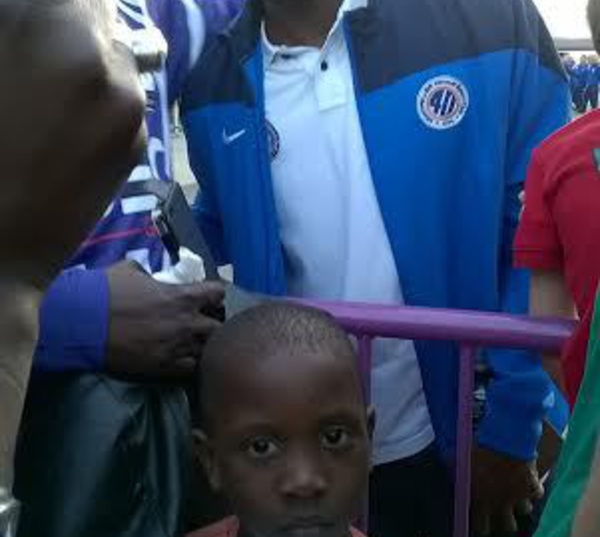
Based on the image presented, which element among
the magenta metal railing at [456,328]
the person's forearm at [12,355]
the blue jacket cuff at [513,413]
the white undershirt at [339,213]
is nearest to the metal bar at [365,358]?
the magenta metal railing at [456,328]

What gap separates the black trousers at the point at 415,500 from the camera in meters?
2.47

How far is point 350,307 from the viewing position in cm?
213

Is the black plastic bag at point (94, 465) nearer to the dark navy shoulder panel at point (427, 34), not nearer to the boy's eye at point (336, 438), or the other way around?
the boy's eye at point (336, 438)

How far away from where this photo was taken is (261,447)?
66.9 inches

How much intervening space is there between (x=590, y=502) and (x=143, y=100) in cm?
57

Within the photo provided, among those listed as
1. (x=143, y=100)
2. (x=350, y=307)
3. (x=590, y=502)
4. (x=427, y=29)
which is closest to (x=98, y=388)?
(x=350, y=307)

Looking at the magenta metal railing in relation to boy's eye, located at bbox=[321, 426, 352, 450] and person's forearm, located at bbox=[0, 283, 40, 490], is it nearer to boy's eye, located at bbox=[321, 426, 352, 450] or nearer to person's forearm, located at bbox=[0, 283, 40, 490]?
boy's eye, located at bbox=[321, 426, 352, 450]

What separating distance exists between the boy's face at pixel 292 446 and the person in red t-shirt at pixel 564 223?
455mm

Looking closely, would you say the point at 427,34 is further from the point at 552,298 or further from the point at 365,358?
the point at 365,358

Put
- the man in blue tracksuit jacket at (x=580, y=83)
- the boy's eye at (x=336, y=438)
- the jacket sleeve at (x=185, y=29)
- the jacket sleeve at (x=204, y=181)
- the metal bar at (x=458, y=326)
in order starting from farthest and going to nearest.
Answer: the man in blue tracksuit jacket at (x=580, y=83) < the jacket sleeve at (x=204, y=181) < the jacket sleeve at (x=185, y=29) < the metal bar at (x=458, y=326) < the boy's eye at (x=336, y=438)

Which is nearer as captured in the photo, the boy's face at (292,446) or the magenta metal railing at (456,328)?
the boy's face at (292,446)

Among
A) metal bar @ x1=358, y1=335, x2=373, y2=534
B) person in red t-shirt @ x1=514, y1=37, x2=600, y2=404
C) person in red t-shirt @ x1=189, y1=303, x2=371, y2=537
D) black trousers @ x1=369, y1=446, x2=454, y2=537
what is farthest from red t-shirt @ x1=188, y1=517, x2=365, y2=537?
black trousers @ x1=369, y1=446, x2=454, y2=537

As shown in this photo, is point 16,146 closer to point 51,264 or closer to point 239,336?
point 51,264

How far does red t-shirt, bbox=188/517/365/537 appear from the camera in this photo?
1733 millimetres
